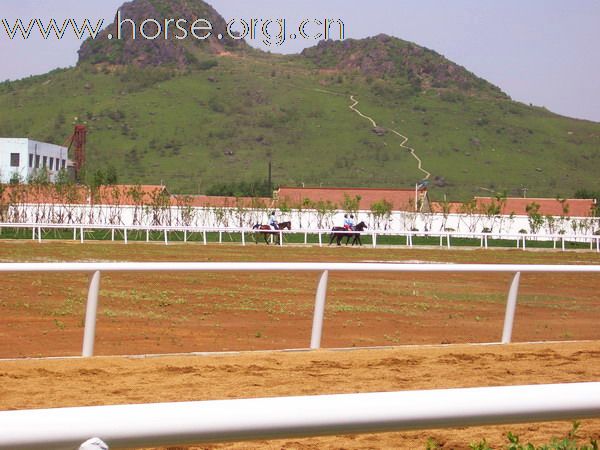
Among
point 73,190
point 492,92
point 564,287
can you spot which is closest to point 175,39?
point 492,92

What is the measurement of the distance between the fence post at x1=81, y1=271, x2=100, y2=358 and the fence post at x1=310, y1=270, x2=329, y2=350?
2.31m

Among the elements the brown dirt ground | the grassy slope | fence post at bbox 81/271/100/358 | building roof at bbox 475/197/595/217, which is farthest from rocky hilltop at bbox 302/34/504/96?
fence post at bbox 81/271/100/358

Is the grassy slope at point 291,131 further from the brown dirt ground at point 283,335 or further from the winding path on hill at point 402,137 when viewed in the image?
the brown dirt ground at point 283,335

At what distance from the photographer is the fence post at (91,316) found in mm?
9516

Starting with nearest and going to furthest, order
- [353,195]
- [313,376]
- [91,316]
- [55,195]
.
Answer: [313,376], [91,316], [55,195], [353,195]

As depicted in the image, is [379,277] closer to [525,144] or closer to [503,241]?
[503,241]

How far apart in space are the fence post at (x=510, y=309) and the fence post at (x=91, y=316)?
465 centimetres

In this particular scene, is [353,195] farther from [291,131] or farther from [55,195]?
[291,131]

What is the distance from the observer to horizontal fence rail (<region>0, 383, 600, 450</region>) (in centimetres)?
231

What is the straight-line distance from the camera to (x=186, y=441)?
2.44 meters

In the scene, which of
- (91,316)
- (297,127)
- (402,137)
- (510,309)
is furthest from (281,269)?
(297,127)

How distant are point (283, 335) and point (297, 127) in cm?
11585

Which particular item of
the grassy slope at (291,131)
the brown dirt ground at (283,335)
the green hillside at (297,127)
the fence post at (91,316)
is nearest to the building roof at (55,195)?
the grassy slope at (291,131)

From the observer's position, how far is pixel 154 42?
165 metres
